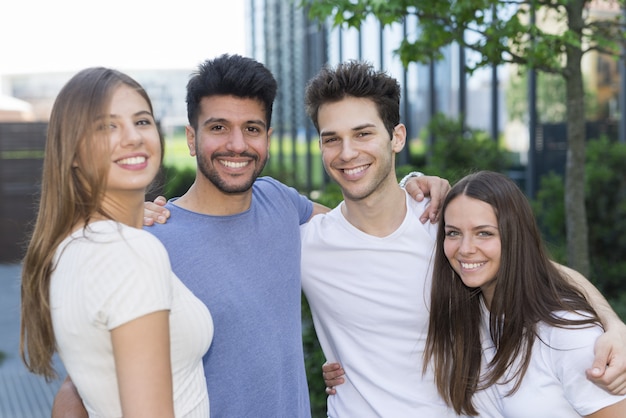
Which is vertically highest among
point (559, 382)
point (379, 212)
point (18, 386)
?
point (379, 212)

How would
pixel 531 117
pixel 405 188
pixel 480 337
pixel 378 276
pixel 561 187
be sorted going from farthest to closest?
1. pixel 531 117
2. pixel 561 187
3. pixel 405 188
4. pixel 378 276
5. pixel 480 337

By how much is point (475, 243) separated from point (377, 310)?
506mm

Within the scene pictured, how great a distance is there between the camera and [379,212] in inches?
117

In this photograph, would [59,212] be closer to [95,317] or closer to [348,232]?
[95,317]

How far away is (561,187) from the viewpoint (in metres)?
7.03

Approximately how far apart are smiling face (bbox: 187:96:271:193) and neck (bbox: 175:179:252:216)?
31mm

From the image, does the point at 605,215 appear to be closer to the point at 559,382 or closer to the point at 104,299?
the point at 559,382

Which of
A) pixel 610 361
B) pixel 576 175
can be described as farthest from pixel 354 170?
pixel 576 175

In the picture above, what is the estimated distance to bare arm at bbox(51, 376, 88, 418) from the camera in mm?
2436

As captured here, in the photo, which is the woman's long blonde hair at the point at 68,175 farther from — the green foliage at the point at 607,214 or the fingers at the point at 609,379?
the green foliage at the point at 607,214

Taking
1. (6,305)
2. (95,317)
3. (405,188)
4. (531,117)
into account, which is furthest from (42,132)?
(95,317)

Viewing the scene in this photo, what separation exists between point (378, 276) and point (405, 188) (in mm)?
464

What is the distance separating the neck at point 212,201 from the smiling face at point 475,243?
0.78 m

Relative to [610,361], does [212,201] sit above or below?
above
